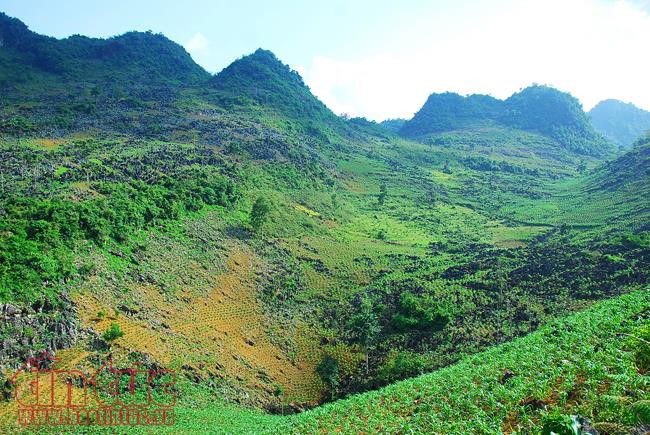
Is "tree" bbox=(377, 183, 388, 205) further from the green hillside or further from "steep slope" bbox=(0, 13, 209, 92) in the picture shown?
"steep slope" bbox=(0, 13, 209, 92)

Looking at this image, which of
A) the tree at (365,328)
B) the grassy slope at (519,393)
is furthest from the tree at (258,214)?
the grassy slope at (519,393)

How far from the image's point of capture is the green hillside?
21547 millimetres

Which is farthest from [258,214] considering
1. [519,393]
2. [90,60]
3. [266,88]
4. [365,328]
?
[90,60]

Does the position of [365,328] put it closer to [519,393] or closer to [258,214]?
[519,393]

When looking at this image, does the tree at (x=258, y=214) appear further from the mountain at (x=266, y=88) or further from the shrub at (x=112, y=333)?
the mountain at (x=266, y=88)

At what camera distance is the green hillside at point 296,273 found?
21.5 metres

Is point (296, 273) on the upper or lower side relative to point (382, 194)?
lower

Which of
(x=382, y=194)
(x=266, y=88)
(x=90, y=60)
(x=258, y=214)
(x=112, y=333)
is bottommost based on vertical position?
(x=112, y=333)

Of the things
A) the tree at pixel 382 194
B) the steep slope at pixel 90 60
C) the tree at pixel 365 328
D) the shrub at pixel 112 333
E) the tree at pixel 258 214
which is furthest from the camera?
the steep slope at pixel 90 60

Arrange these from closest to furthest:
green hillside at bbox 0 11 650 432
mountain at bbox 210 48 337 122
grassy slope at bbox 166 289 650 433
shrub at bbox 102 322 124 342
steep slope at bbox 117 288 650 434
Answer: steep slope at bbox 117 288 650 434 → grassy slope at bbox 166 289 650 433 → green hillside at bbox 0 11 650 432 → shrub at bbox 102 322 124 342 → mountain at bbox 210 48 337 122

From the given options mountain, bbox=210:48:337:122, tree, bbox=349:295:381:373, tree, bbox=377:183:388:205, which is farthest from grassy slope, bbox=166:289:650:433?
mountain, bbox=210:48:337:122

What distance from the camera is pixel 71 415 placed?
22031 millimetres

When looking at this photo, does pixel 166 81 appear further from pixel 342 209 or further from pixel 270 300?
pixel 270 300

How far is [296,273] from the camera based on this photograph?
51.4 meters
